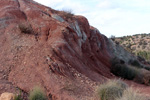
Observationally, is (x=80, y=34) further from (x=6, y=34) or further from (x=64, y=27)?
(x=6, y=34)

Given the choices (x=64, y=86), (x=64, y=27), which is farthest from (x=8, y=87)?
(x=64, y=27)

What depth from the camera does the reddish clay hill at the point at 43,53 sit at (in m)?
10.6

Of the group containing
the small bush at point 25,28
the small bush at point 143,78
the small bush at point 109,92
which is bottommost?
the small bush at point 143,78

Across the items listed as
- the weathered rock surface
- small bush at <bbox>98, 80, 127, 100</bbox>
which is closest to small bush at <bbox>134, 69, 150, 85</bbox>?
small bush at <bbox>98, 80, 127, 100</bbox>

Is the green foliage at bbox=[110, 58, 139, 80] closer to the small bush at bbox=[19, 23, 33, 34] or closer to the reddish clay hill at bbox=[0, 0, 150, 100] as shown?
the reddish clay hill at bbox=[0, 0, 150, 100]

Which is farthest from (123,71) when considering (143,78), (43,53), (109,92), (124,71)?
(109,92)

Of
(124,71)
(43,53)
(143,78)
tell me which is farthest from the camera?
(124,71)

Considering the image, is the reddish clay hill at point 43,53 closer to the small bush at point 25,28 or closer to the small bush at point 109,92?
the small bush at point 25,28

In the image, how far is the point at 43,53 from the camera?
12.6m

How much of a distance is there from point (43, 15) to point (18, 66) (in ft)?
18.0

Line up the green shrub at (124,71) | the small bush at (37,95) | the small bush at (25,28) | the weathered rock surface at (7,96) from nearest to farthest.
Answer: the weathered rock surface at (7,96)
the small bush at (37,95)
the small bush at (25,28)
the green shrub at (124,71)

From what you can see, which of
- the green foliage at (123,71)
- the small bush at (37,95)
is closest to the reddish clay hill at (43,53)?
the small bush at (37,95)

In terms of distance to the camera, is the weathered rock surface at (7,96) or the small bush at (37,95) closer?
the weathered rock surface at (7,96)

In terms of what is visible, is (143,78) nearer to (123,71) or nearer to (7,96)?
(123,71)
